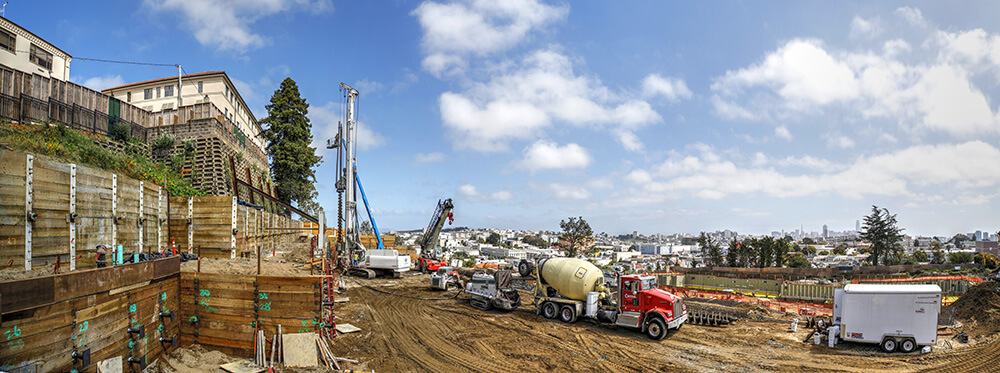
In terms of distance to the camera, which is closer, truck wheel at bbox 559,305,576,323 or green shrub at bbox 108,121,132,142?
truck wheel at bbox 559,305,576,323

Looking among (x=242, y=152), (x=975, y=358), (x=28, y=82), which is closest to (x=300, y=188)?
(x=242, y=152)

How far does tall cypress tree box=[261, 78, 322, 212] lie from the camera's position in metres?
39.0

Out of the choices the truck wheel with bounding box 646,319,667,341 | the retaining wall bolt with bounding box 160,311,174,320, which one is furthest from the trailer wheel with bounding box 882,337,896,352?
the retaining wall bolt with bounding box 160,311,174,320

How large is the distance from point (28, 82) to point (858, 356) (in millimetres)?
32778

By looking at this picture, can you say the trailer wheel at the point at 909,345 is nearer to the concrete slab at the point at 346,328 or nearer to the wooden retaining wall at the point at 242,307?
the concrete slab at the point at 346,328

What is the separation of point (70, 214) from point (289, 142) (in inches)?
1163

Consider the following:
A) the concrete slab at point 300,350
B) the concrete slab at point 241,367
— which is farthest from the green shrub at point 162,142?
the concrete slab at point 300,350

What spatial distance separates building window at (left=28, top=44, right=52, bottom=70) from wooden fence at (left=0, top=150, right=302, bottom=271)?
20.4m

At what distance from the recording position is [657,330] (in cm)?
1769

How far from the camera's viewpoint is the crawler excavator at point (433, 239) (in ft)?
124

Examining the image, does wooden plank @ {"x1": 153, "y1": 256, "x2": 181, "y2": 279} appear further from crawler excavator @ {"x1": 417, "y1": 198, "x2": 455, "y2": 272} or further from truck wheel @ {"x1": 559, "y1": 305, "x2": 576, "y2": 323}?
crawler excavator @ {"x1": 417, "y1": 198, "x2": 455, "y2": 272}

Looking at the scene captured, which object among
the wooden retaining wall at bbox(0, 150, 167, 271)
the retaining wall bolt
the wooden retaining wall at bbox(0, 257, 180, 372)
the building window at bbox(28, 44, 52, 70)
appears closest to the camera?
the wooden retaining wall at bbox(0, 257, 180, 372)

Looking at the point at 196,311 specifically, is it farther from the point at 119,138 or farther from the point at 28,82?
the point at 119,138

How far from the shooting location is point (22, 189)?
371 inches
